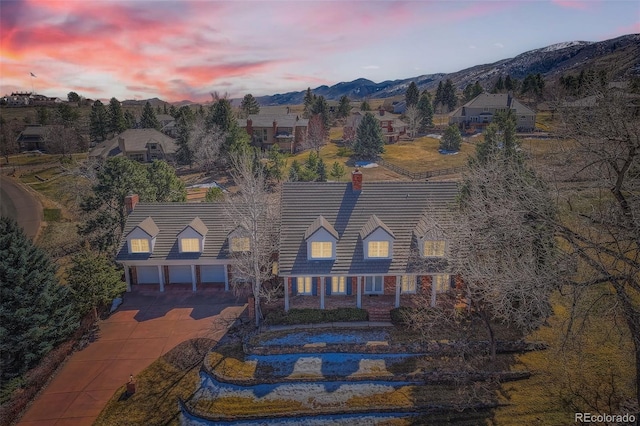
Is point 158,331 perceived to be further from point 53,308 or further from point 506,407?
point 506,407

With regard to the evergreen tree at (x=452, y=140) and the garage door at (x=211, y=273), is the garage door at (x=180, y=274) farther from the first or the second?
the evergreen tree at (x=452, y=140)

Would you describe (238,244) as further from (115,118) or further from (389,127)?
(115,118)

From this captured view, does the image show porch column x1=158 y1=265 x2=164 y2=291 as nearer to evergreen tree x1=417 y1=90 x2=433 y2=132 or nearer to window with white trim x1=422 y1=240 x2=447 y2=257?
window with white trim x1=422 y1=240 x2=447 y2=257

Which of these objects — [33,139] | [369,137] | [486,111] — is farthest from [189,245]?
[33,139]

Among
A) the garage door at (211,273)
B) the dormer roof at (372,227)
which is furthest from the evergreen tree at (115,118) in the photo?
the dormer roof at (372,227)

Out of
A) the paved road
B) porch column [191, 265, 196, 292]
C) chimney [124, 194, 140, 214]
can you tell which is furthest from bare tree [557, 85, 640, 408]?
the paved road

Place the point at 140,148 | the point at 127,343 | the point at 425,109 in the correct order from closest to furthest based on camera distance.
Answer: the point at 127,343, the point at 140,148, the point at 425,109

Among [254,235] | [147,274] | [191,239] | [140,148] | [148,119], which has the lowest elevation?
[147,274]

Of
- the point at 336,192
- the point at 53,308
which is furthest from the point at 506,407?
the point at 53,308
